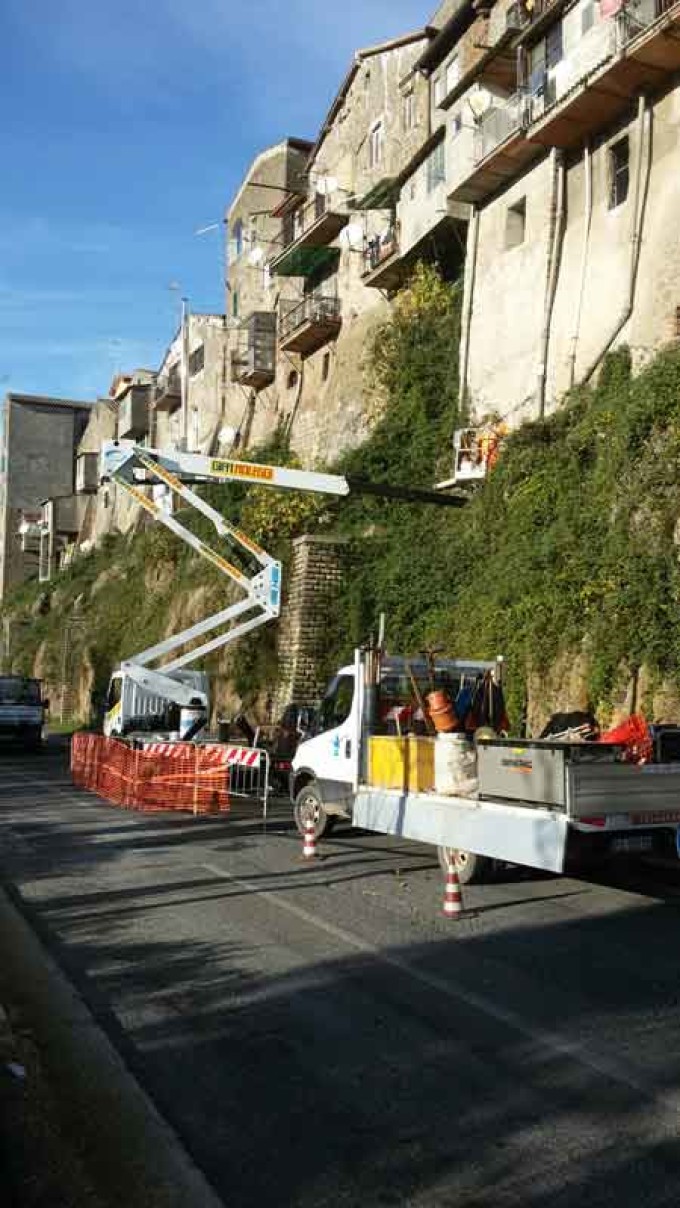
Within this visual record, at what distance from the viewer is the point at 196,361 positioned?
184 ft

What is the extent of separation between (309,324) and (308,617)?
628 inches

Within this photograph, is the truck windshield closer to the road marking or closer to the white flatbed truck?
the white flatbed truck

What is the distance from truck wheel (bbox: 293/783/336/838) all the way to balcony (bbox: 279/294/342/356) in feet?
93.1

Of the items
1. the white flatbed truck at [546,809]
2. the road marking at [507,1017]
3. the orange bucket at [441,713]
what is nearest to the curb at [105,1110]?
the road marking at [507,1017]

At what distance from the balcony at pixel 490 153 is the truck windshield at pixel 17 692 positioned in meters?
18.0

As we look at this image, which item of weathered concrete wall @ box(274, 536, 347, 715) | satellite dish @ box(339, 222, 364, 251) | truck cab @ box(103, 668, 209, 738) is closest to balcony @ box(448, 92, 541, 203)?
satellite dish @ box(339, 222, 364, 251)

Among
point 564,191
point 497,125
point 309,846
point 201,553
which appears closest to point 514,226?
point 497,125

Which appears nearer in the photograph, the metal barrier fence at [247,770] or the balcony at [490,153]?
the metal barrier fence at [247,770]

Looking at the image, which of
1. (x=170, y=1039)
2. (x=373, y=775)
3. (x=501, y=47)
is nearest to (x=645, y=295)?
(x=501, y=47)

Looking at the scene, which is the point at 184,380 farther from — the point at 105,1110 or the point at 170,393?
the point at 105,1110

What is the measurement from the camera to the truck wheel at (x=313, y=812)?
13.1 metres

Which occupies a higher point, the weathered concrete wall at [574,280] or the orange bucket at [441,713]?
the weathered concrete wall at [574,280]

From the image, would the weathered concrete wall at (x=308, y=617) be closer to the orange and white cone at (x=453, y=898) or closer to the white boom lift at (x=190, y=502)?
the white boom lift at (x=190, y=502)

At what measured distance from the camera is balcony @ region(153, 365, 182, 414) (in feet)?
191
